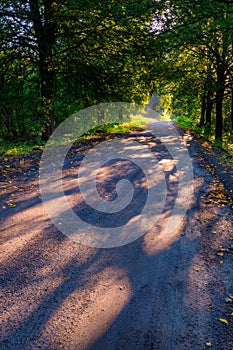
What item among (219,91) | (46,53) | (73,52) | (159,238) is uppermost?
(73,52)

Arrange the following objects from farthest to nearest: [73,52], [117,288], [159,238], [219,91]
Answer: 1. [219,91]
2. [73,52]
3. [159,238]
4. [117,288]

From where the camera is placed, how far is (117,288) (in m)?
3.65

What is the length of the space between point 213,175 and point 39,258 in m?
6.55

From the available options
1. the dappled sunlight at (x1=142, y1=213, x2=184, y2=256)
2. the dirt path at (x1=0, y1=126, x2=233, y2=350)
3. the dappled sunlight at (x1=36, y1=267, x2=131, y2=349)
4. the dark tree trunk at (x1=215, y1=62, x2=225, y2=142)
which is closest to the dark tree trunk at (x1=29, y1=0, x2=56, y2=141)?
the dirt path at (x1=0, y1=126, x2=233, y2=350)

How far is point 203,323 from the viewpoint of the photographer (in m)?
3.12

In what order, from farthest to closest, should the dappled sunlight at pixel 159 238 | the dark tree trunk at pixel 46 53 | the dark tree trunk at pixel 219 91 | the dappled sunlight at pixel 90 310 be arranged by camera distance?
the dark tree trunk at pixel 219 91 → the dark tree trunk at pixel 46 53 → the dappled sunlight at pixel 159 238 → the dappled sunlight at pixel 90 310

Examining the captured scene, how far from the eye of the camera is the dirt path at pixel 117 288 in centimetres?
292

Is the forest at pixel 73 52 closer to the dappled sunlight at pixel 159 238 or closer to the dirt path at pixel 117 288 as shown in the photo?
the dappled sunlight at pixel 159 238

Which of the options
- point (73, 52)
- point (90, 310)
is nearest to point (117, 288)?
point (90, 310)

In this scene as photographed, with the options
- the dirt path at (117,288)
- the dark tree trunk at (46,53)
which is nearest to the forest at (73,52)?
the dark tree trunk at (46,53)

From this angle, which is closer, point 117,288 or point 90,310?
point 90,310

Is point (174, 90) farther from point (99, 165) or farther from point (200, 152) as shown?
point (99, 165)

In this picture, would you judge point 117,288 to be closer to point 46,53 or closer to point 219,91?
point 46,53

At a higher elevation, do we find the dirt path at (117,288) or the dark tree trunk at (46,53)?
the dark tree trunk at (46,53)
